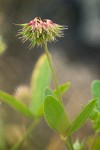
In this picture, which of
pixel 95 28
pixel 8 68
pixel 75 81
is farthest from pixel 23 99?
pixel 95 28

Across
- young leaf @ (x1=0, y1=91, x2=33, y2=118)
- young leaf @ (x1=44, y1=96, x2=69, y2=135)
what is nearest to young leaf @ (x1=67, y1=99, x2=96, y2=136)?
young leaf @ (x1=44, y1=96, x2=69, y2=135)

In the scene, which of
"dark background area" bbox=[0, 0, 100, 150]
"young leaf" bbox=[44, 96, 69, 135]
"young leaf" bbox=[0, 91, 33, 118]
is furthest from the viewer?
"dark background area" bbox=[0, 0, 100, 150]

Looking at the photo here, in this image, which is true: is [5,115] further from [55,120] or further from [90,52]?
[90,52]

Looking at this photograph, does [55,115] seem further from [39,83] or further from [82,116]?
[39,83]

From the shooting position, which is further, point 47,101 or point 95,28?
point 95,28

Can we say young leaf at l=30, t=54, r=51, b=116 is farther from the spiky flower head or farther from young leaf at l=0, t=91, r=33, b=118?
the spiky flower head

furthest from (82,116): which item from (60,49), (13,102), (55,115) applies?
(60,49)

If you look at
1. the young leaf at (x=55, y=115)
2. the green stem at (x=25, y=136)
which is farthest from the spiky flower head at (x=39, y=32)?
the green stem at (x=25, y=136)

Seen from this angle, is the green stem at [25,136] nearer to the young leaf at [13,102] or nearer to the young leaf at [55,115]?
the young leaf at [13,102]
